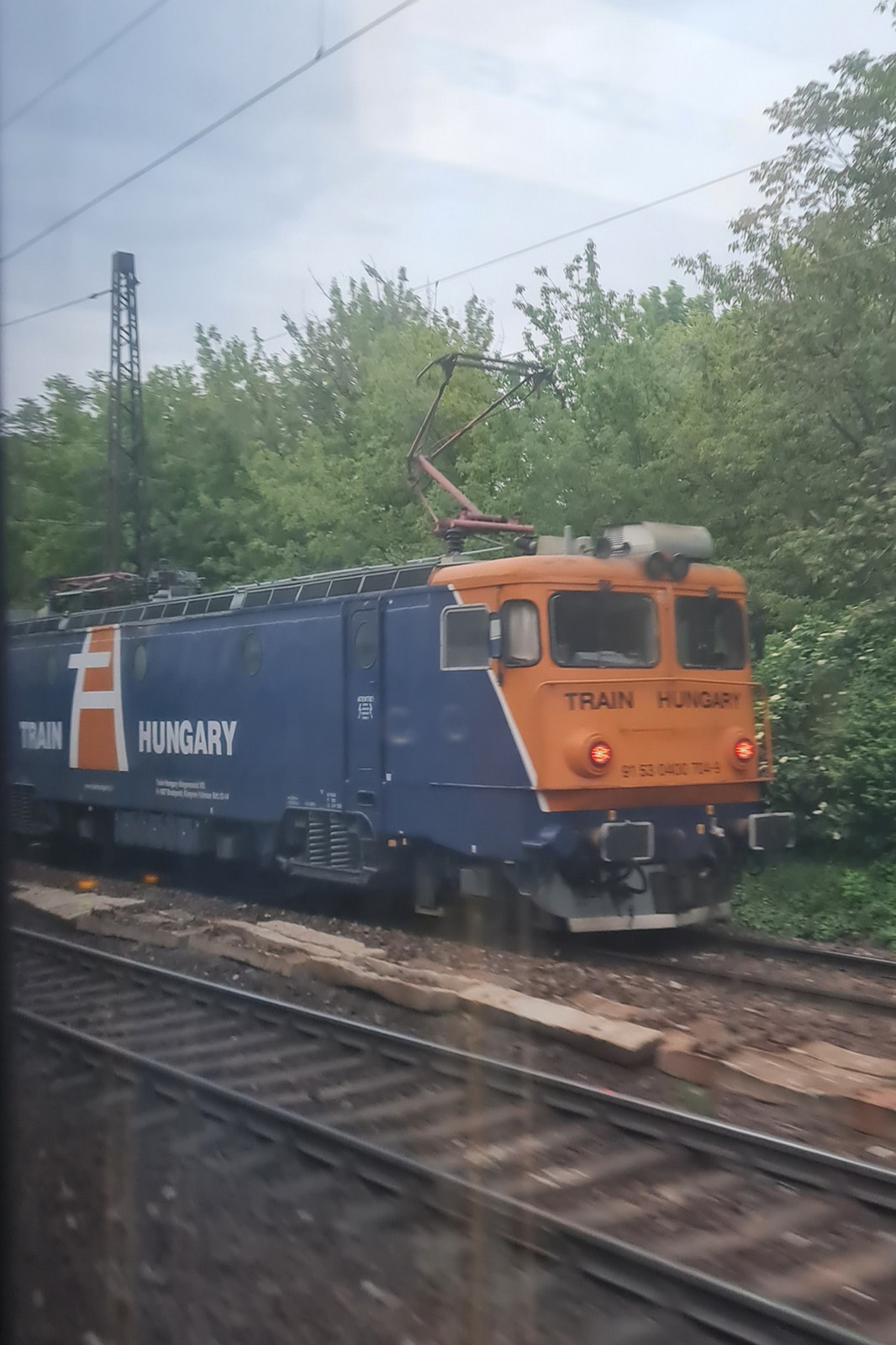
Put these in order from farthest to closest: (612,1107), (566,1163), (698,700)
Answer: (698,700), (612,1107), (566,1163)

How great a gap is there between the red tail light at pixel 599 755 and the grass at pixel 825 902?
2.65m

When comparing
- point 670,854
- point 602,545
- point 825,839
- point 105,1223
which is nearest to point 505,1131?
point 105,1223

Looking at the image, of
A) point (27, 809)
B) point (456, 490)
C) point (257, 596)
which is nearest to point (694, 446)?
point (456, 490)

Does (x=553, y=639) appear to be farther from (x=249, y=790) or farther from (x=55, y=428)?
(x=55, y=428)

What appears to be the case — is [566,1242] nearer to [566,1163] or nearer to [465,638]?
[566,1163]

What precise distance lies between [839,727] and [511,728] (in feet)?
12.9

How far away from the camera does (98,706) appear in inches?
614

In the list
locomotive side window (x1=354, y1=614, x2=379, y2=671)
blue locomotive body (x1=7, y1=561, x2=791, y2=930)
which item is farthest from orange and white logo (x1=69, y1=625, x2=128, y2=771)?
locomotive side window (x1=354, y1=614, x2=379, y2=671)

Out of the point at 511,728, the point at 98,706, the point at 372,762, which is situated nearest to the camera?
the point at 511,728

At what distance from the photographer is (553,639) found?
9.65 m

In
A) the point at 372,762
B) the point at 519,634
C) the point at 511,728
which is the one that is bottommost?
the point at 372,762

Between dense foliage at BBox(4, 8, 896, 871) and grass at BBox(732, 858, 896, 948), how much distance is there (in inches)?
16.7

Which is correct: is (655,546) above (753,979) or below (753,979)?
above

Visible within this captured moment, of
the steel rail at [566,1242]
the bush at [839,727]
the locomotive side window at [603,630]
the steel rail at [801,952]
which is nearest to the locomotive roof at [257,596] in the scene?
the locomotive side window at [603,630]
